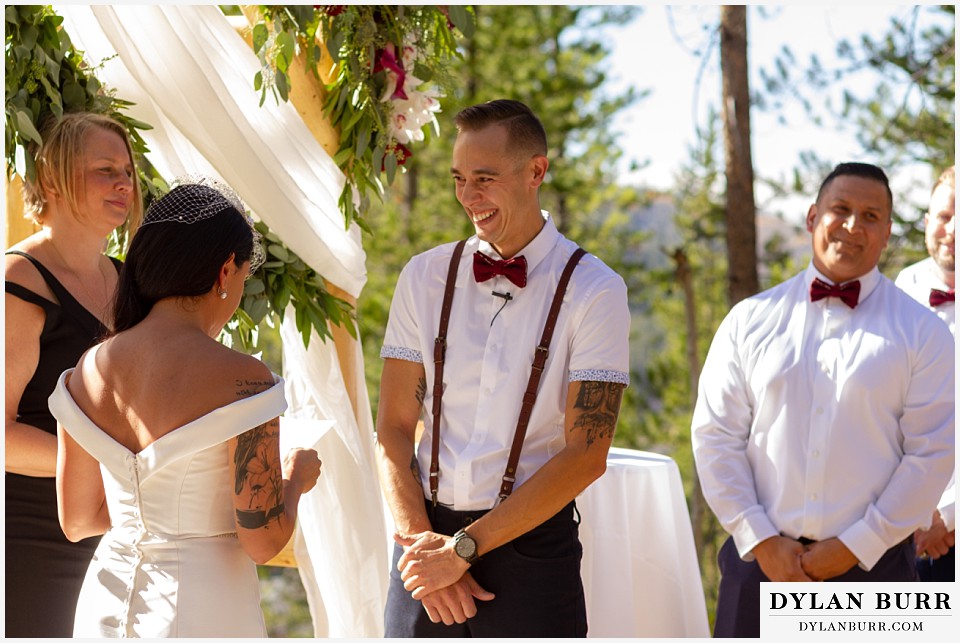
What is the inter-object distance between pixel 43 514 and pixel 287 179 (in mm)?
1448

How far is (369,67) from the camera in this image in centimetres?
384

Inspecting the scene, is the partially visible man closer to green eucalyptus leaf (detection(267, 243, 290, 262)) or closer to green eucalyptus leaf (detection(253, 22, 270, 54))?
green eucalyptus leaf (detection(267, 243, 290, 262))

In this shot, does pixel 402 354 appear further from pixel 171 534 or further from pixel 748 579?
pixel 748 579

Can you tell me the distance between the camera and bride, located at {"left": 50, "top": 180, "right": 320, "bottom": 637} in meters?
2.29

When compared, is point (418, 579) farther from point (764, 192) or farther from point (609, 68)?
Answer: point (609, 68)

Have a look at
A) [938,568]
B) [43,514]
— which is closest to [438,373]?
[43,514]

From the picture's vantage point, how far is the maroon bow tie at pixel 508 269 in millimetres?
2895

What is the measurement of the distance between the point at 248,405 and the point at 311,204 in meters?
1.75

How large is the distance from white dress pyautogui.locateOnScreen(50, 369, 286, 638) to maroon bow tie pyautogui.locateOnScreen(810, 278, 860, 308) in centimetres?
191

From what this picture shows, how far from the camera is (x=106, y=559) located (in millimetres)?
2463

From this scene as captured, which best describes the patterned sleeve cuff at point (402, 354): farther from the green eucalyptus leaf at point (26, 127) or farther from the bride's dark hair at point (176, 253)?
the green eucalyptus leaf at point (26, 127)

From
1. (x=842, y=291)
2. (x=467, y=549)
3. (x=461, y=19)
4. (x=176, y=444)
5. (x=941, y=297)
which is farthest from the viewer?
(x=941, y=297)

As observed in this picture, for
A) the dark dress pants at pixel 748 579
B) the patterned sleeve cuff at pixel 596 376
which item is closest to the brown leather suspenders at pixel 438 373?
the patterned sleeve cuff at pixel 596 376

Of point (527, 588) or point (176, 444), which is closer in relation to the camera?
point (176, 444)
